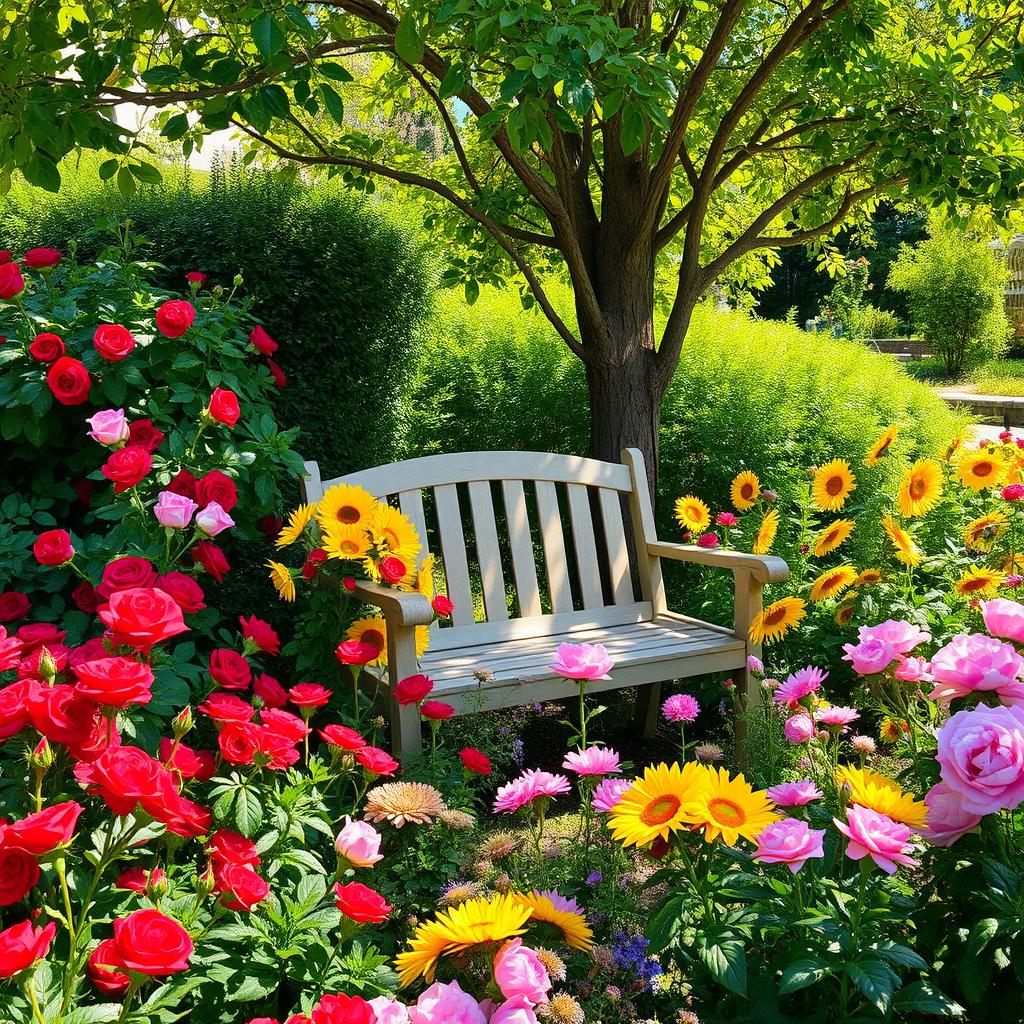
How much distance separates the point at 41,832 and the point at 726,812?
83 cm

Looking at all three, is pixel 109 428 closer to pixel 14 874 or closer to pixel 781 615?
pixel 14 874

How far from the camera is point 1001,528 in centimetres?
340

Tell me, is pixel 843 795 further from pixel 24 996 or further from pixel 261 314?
pixel 261 314

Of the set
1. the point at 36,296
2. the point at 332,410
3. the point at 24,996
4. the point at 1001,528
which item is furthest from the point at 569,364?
the point at 24,996

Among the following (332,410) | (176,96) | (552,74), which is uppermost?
(176,96)

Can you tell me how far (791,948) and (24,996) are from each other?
99 centimetres

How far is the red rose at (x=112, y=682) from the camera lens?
49.2 inches

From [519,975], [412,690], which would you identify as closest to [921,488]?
[412,690]

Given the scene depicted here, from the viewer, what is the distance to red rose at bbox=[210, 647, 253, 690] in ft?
5.63

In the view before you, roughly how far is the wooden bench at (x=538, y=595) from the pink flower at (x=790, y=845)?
146 centimetres

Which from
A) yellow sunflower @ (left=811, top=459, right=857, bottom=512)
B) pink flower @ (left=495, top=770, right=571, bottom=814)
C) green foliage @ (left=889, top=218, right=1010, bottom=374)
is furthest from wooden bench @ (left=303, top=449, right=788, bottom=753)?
green foliage @ (left=889, top=218, right=1010, bottom=374)

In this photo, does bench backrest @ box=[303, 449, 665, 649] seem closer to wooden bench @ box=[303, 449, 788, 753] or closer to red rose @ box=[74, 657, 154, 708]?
wooden bench @ box=[303, 449, 788, 753]

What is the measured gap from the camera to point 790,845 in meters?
1.29

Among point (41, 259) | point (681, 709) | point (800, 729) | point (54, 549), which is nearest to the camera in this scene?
point (800, 729)
